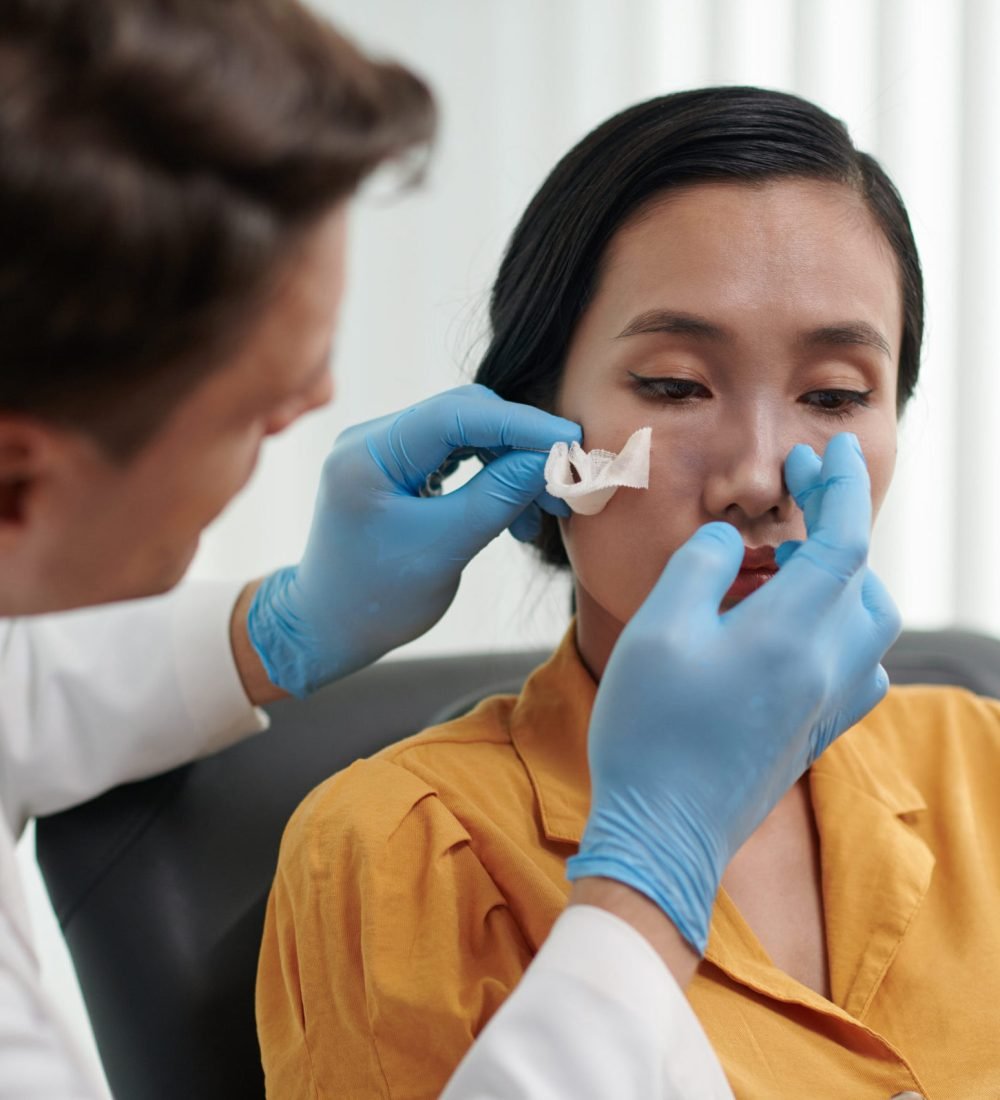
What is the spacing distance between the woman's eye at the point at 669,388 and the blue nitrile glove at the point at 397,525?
8 cm

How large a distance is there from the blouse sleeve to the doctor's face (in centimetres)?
35

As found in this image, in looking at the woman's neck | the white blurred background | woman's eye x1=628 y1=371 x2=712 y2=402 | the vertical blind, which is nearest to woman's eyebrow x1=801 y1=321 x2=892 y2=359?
woman's eye x1=628 y1=371 x2=712 y2=402

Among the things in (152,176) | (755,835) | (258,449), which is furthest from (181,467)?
(755,835)

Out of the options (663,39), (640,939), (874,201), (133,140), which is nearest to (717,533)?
(640,939)

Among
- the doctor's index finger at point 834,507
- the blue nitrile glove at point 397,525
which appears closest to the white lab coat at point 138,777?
the blue nitrile glove at point 397,525

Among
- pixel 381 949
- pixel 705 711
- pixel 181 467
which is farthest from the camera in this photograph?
pixel 381 949

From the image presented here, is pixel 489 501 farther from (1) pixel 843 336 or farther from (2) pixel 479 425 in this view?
(1) pixel 843 336

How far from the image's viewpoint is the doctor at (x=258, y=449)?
0.68 m

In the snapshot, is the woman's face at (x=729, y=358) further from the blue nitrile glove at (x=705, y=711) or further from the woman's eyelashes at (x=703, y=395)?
the blue nitrile glove at (x=705, y=711)

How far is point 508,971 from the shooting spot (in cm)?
110

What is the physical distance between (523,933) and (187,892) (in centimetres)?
40

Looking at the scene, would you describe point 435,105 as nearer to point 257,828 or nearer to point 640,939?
point 640,939

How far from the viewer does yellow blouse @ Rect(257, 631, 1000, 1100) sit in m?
1.05

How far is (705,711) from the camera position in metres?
0.96
